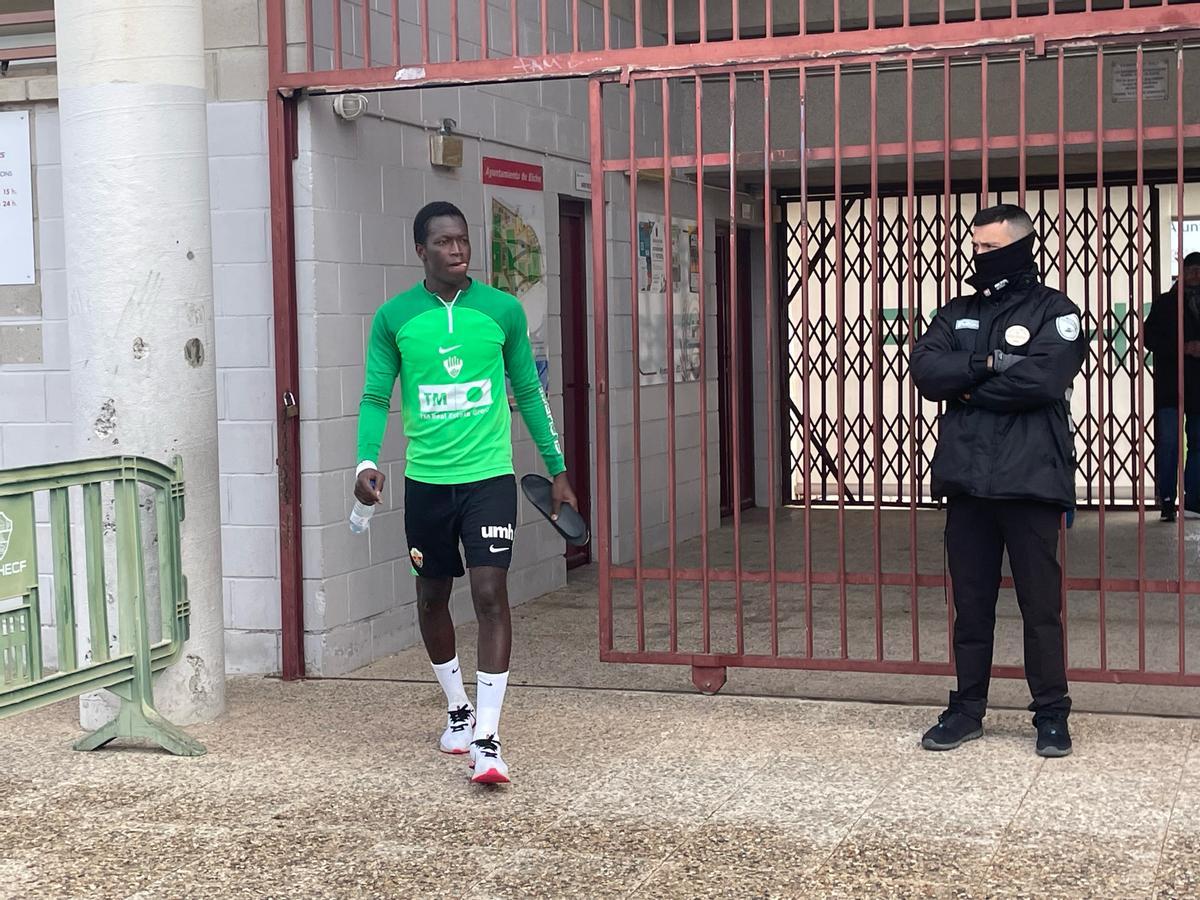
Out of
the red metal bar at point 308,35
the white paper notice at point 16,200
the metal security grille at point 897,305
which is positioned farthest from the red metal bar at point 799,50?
the metal security grille at point 897,305

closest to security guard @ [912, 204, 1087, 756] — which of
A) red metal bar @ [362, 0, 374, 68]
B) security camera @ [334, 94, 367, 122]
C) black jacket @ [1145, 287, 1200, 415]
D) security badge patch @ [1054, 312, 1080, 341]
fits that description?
security badge patch @ [1054, 312, 1080, 341]

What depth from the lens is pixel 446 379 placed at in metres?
5.52

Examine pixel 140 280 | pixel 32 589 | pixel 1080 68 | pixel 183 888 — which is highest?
pixel 1080 68

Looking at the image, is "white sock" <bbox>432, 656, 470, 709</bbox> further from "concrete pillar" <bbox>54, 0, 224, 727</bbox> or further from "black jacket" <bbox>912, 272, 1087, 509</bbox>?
"black jacket" <bbox>912, 272, 1087, 509</bbox>

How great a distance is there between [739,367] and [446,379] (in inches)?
289

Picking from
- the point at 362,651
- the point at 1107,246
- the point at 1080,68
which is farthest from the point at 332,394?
the point at 1107,246

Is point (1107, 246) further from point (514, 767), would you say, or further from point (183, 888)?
point (183, 888)

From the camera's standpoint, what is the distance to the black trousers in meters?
5.57

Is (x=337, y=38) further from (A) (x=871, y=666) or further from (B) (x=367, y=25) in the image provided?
(A) (x=871, y=666)

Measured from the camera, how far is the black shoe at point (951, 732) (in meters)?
5.69

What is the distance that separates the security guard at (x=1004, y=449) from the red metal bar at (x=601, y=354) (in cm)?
131

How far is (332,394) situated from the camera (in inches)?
283

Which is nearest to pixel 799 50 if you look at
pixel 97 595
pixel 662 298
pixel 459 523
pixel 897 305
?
pixel 459 523

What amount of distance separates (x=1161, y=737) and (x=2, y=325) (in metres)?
4.95
